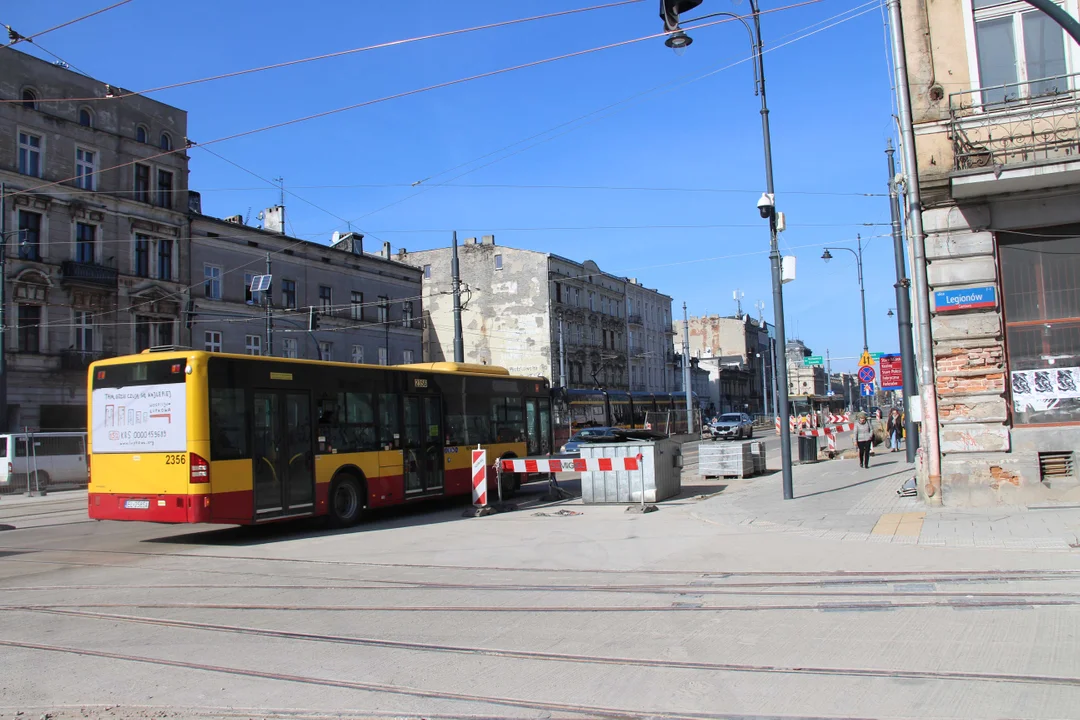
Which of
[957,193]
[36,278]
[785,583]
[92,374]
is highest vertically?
[36,278]

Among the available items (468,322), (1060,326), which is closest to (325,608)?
(1060,326)

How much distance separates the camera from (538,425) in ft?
69.3

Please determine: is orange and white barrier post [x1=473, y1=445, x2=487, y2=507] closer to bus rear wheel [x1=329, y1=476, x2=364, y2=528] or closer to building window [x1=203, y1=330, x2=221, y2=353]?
bus rear wheel [x1=329, y1=476, x2=364, y2=528]

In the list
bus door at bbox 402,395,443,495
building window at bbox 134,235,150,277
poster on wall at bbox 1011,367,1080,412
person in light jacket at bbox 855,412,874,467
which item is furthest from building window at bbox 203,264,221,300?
poster on wall at bbox 1011,367,1080,412

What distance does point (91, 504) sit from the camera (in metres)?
13.3

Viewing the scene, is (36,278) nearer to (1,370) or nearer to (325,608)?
(1,370)

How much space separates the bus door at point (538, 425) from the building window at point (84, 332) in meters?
23.6

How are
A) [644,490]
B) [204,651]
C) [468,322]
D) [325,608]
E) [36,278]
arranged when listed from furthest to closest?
1. [468,322]
2. [36,278]
3. [644,490]
4. [325,608]
5. [204,651]

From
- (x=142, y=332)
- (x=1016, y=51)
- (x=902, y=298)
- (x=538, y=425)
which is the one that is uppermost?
(x=1016, y=51)

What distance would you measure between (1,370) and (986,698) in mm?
32855

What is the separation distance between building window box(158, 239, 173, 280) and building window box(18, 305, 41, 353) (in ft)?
19.4

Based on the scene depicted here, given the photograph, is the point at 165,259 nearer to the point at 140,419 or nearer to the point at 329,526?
the point at 329,526

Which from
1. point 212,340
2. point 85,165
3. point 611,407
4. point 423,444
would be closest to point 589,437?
point 423,444

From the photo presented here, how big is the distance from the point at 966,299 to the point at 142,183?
36.5 meters
